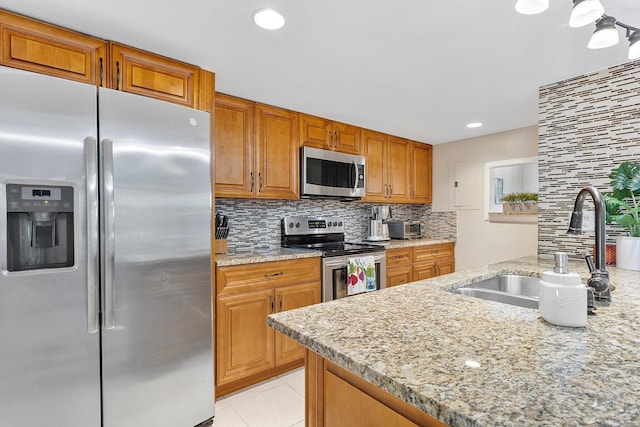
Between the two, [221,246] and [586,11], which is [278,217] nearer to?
[221,246]

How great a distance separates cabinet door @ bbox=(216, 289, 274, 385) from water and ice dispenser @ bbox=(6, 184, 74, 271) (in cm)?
96

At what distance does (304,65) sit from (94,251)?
1533 mm

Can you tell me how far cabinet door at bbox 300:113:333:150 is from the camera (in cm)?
297

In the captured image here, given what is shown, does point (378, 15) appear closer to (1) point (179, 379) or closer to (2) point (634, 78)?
(2) point (634, 78)

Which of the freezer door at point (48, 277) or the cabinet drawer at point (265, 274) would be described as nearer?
the freezer door at point (48, 277)

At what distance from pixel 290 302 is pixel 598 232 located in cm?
194

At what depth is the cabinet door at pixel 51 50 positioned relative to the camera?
4.67 feet

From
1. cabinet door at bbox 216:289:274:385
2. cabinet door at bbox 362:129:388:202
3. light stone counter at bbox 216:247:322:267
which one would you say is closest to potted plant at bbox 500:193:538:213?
cabinet door at bbox 362:129:388:202

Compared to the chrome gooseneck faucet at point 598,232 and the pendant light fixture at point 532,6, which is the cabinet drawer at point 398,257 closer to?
the chrome gooseneck faucet at point 598,232

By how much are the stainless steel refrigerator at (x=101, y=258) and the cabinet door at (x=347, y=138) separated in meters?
1.59

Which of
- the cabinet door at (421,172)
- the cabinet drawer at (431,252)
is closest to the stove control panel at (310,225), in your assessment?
the cabinet drawer at (431,252)

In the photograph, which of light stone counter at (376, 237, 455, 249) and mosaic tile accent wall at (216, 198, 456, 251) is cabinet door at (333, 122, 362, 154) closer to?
mosaic tile accent wall at (216, 198, 456, 251)

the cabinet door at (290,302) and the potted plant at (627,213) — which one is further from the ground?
the potted plant at (627,213)

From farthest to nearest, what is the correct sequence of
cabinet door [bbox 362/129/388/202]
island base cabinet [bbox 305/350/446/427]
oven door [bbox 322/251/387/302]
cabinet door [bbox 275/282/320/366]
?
cabinet door [bbox 362/129/388/202] → oven door [bbox 322/251/387/302] → cabinet door [bbox 275/282/320/366] → island base cabinet [bbox 305/350/446/427]
